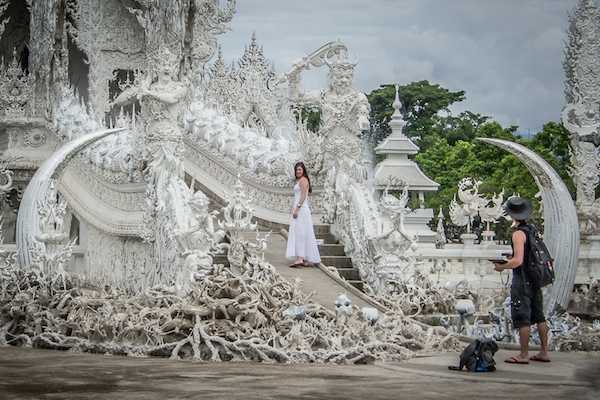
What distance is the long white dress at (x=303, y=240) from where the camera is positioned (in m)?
14.6

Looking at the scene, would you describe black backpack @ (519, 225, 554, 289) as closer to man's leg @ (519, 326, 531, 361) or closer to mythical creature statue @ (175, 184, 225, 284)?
man's leg @ (519, 326, 531, 361)

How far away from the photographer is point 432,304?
14.3 metres

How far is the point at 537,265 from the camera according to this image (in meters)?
10.8

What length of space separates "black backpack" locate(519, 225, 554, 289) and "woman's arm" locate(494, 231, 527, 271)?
0.25ft

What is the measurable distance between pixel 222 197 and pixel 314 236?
3125mm

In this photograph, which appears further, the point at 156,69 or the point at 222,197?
the point at 222,197

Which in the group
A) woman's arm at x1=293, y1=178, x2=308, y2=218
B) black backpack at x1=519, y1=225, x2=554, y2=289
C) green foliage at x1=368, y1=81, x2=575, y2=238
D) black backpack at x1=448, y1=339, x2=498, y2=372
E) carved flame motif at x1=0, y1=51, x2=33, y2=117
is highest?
green foliage at x1=368, y1=81, x2=575, y2=238

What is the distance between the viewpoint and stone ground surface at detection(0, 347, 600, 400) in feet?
30.7

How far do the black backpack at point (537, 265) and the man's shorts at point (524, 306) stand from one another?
0.27 ft

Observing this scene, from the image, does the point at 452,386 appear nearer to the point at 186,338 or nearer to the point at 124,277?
the point at 186,338

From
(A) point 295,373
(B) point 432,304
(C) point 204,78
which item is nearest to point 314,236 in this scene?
(B) point 432,304

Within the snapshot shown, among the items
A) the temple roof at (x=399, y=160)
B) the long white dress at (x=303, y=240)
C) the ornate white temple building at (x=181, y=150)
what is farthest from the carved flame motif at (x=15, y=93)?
the long white dress at (x=303, y=240)

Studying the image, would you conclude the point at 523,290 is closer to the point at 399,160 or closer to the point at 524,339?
the point at 524,339

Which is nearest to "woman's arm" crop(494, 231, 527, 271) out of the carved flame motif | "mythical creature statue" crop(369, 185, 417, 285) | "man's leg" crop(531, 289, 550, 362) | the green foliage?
"man's leg" crop(531, 289, 550, 362)
